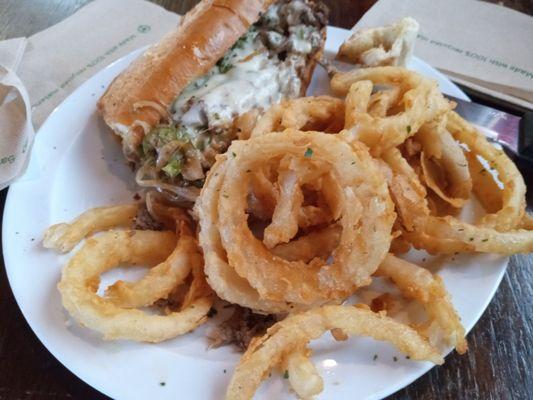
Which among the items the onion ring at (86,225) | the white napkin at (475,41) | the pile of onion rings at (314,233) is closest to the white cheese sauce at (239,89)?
the pile of onion rings at (314,233)

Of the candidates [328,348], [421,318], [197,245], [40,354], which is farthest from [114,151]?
[421,318]

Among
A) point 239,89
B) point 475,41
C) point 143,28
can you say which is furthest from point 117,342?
point 475,41

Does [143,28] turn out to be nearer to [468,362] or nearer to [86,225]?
[86,225]

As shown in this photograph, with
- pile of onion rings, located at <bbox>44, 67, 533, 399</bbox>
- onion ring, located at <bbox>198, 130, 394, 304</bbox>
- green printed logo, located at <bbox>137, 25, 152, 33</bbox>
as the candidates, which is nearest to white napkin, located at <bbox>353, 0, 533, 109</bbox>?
pile of onion rings, located at <bbox>44, 67, 533, 399</bbox>

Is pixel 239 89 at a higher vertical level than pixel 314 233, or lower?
higher

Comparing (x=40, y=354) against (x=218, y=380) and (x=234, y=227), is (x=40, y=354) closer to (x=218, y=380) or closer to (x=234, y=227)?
(x=218, y=380)
